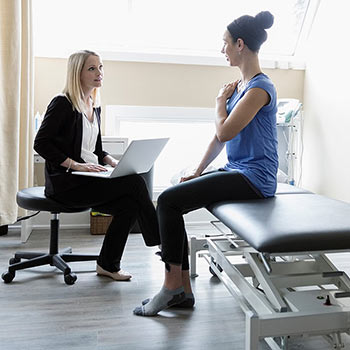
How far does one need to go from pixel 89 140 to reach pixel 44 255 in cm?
61

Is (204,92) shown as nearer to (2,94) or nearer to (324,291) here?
(2,94)

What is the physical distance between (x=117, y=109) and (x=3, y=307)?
5.79ft

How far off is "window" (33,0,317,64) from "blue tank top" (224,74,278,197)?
1681 mm

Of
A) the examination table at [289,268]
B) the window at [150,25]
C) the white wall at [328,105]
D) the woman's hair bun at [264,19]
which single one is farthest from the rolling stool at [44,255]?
the white wall at [328,105]

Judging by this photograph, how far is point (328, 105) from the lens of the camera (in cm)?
317

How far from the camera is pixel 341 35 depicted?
9.82 ft

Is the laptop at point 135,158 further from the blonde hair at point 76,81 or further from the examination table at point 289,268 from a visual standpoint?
the examination table at point 289,268

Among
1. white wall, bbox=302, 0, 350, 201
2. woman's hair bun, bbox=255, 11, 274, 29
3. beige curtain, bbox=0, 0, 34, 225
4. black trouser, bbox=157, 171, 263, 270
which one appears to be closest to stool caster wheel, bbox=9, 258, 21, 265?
beige curtain, bbox=0, 0, 34, 225

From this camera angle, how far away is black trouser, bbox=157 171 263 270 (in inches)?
67.1

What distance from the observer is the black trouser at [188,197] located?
1.70m

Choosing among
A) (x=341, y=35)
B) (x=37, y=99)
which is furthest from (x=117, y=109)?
(x=341, y=35)

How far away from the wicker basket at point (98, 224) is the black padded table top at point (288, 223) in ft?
4.73

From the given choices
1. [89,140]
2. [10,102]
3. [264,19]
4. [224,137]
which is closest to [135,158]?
[89,140]

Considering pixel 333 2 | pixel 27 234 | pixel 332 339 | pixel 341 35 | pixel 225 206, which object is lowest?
pixel 27 234
